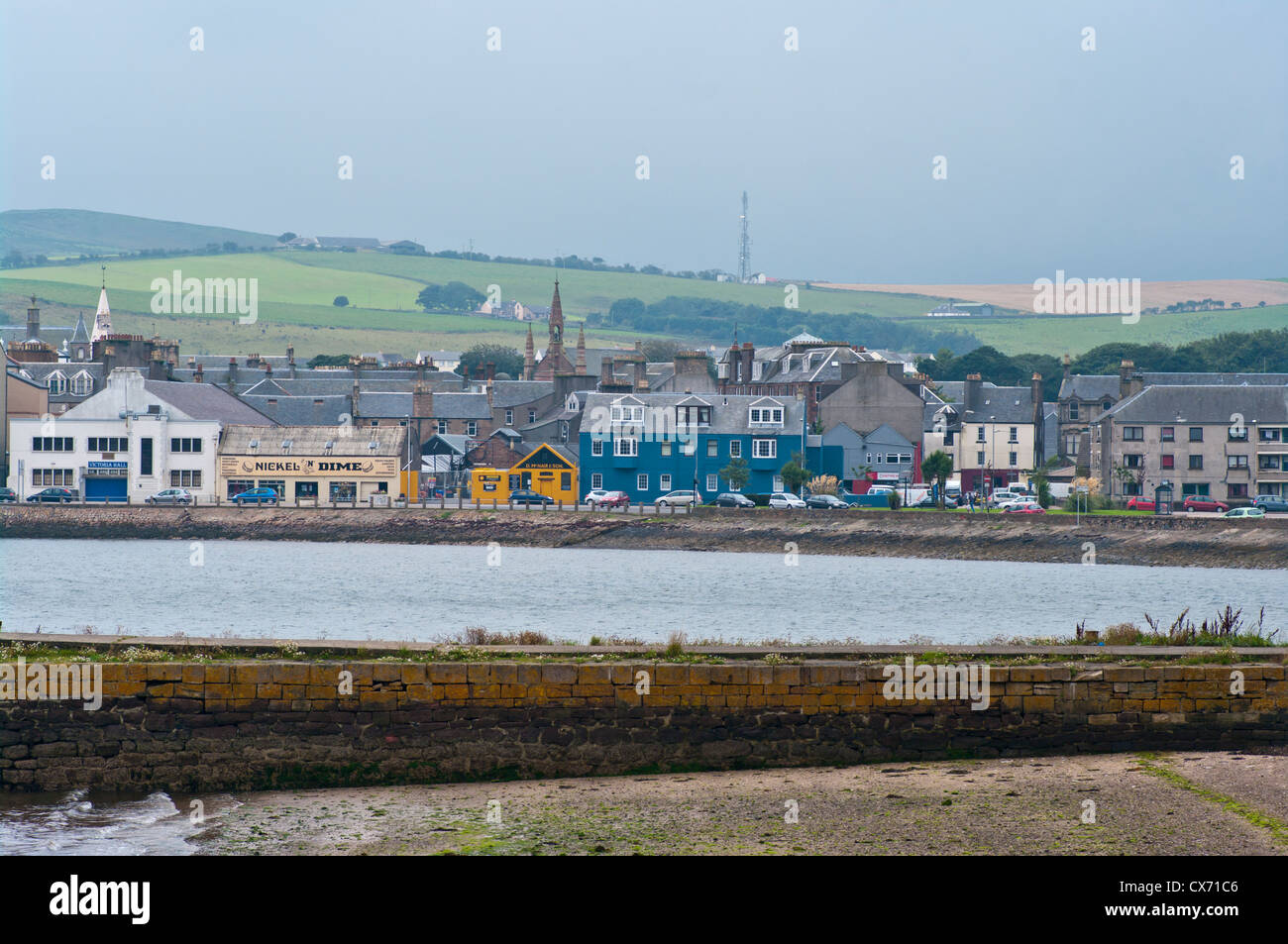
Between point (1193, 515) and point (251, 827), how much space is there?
59596 millimetres

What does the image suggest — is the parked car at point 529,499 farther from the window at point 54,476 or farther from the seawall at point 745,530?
the window at point 54,476

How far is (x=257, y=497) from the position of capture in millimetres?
78812

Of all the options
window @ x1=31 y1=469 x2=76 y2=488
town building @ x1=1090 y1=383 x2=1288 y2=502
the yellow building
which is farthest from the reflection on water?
town building @ x1=1090 y1=383 x2=1288 y2=502

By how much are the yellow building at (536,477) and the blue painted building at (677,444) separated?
1.13 metres

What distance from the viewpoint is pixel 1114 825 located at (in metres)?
13.3

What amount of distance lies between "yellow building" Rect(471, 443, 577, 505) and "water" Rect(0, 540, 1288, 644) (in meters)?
15.8

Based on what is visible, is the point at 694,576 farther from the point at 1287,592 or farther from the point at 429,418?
the point at 429,418

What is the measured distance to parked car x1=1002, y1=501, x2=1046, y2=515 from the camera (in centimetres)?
6875

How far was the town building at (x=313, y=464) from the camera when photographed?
8038 cm

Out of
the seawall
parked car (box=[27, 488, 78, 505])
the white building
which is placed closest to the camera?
the seawall

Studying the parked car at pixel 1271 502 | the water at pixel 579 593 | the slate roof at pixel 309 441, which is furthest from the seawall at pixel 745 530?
the parked car at pixel 1271 502

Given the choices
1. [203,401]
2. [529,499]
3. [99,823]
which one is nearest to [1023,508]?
[529,499]

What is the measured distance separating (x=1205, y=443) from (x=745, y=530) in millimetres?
27303

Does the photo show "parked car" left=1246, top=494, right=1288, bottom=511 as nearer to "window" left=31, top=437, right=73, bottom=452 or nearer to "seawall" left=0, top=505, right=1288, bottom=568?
"window" left=31, top=437, right=73, bottom=452
